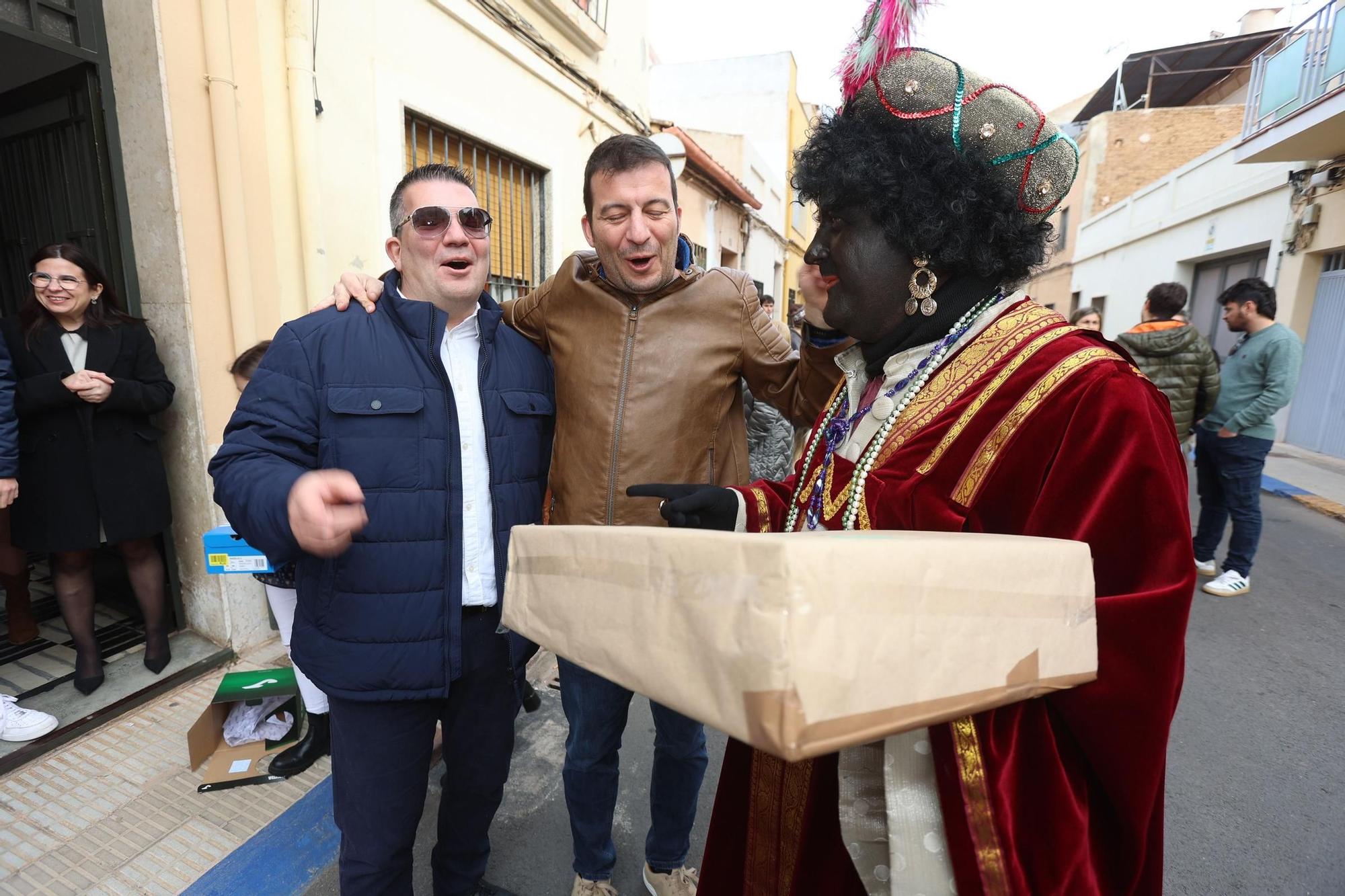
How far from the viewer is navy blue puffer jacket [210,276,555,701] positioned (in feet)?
5.14

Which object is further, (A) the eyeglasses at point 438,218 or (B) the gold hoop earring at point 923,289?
(A) the eyeglasses at point 438,218

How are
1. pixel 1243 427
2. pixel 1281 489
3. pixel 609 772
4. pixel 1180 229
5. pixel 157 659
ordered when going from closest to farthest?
pixel 609 772
pixel 157 659
pixel 1243 427
pixel 1281 489
pixel 1180 229

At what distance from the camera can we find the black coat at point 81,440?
2836 mm

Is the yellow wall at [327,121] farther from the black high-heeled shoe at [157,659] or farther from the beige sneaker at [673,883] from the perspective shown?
the beige sneaker at [673,883]

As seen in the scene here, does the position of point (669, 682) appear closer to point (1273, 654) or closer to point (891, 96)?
point (891, 96)

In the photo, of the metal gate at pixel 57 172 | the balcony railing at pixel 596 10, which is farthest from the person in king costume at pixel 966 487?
the balcony railing at pixel 596 10

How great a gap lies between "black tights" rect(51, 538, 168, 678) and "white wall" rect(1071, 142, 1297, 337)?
1379cm

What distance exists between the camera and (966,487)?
104cm

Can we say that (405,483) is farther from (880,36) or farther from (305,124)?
A: (305,124)

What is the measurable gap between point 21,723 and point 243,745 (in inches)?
35.3

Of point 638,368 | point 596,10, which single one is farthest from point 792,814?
point 596,10

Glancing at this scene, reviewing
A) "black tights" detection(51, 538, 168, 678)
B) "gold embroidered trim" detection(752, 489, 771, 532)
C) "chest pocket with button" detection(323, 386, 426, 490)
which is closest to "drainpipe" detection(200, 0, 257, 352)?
"black tights" detection(51, 538, 168, 678)

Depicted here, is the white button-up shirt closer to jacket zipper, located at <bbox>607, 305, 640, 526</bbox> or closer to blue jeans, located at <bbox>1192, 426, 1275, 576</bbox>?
jacket zipper, located at <bbox>607, 305, 640, 526</bbox>

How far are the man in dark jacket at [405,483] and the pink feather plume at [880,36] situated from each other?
105 cm
